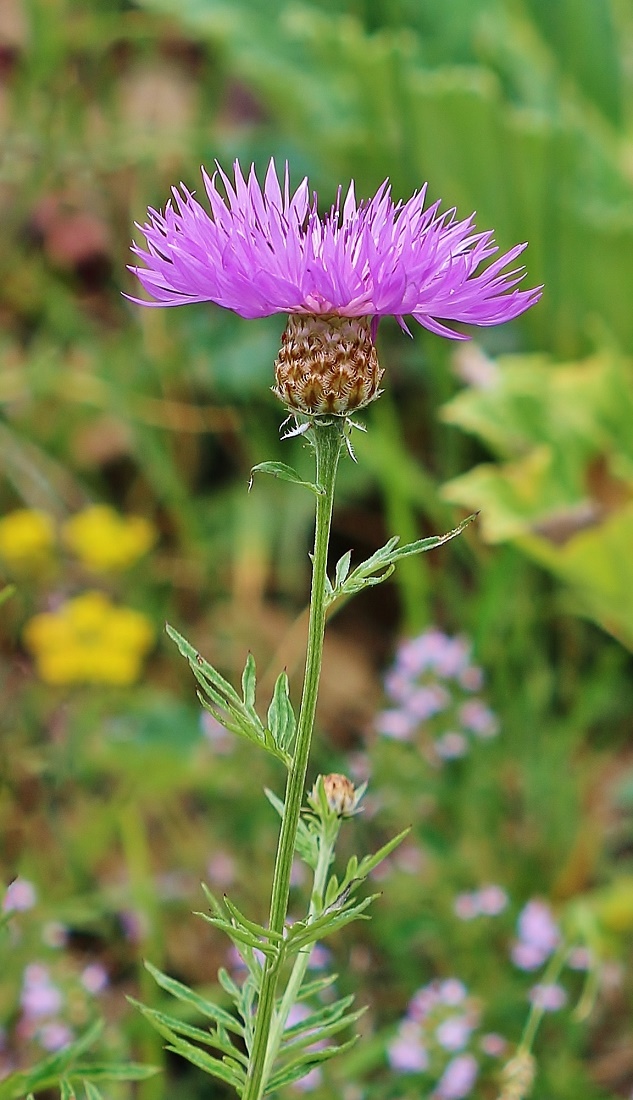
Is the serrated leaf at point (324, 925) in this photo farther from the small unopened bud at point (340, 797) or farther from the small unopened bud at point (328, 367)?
the small unopened bud at point (328, 367)

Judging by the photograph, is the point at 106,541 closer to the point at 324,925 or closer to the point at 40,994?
the point at 40,994

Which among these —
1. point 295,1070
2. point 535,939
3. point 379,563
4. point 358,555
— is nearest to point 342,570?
point 379,563

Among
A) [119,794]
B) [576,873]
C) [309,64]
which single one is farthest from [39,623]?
[309,64]

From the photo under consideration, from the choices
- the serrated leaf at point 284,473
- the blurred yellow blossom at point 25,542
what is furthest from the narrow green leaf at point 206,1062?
the blurred yellow blossom at point 25,542

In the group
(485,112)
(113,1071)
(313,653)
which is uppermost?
(485,112)

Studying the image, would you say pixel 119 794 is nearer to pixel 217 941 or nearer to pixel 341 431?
pixel 217 941

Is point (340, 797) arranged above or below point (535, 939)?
above
